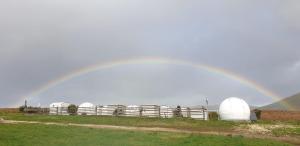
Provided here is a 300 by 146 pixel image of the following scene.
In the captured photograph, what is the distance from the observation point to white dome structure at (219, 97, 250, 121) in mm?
64250

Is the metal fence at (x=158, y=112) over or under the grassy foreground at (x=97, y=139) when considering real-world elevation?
over

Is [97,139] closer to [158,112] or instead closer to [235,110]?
[158,112]

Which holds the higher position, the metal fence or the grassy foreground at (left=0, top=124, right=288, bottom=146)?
the metal fence

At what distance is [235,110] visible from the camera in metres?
64.6

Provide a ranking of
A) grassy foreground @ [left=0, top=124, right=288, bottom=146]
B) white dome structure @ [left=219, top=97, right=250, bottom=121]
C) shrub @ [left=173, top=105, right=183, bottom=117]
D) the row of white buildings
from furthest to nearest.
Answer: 1. shrub @ [left=173, top=105, right=183, bottom=117]
2. the row of white buildings
3. white dome structure @ [left=219, top=97, right=250, bottom=121]
4. grassy foreground @ [left=0, top=124, right=288, bottom=146]

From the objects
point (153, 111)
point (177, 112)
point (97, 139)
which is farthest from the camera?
point (153, 111)

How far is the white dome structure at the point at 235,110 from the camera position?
64.2 m

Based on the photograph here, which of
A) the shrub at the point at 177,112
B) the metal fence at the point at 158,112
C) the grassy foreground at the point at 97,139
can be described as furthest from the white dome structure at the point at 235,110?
the grassy foreground at the point at 97,139

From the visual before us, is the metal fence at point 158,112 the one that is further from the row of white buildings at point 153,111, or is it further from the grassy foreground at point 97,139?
the grassy foreground at point 97,139

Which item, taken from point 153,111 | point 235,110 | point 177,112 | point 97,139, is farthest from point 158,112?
point 97,139

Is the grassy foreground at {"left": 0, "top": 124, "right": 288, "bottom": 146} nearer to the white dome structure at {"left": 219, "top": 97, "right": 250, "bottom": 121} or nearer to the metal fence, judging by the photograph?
the metal fence

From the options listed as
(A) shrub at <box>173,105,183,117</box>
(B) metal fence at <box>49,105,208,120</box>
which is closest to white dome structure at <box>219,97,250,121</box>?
(B) metal fence at <box>49,105,208,120</box>

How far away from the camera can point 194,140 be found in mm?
34438

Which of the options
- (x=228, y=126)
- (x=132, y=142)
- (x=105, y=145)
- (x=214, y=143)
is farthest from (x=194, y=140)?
(x=228, y=126)
